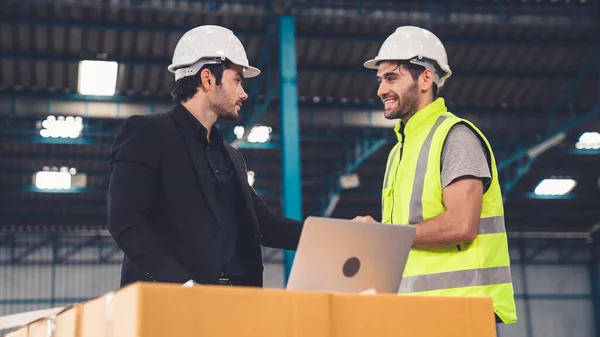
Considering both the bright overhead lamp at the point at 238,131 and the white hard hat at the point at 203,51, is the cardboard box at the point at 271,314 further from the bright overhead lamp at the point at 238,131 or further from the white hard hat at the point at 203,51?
the bright overhead lamp at the point at 238,131

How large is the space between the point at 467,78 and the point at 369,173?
5.90 metres

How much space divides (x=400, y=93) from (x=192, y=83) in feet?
3.55

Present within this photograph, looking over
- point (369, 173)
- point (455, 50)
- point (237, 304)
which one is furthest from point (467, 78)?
point (237, 304)

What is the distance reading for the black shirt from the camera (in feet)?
12.3

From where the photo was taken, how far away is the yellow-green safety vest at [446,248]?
3.69 metres

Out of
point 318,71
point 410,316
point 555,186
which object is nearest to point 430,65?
point 410,316

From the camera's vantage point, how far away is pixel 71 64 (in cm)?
1612

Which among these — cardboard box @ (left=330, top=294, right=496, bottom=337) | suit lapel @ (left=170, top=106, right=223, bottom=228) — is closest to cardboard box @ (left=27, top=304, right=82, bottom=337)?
cardboard box @ (left=330, top=294, right=496, bottom=337)

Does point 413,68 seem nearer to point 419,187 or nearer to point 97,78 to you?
point 419,187

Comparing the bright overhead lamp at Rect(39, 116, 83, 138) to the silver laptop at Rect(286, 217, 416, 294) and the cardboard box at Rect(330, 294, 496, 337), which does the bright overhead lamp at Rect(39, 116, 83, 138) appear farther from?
the cardboard box at Rect(330, 294, 496, 337)

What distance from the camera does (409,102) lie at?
167 inches

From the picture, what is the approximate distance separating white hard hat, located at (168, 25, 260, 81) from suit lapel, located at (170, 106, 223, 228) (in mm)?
226

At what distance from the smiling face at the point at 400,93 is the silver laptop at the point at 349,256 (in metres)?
1.43

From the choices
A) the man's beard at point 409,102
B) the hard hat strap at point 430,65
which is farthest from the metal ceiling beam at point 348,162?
the man's beard at point 409,102
